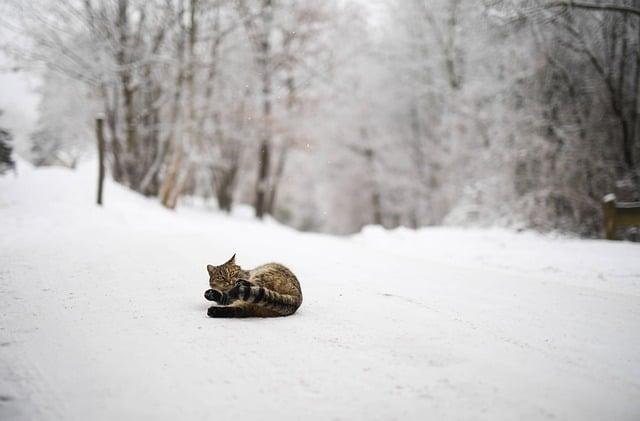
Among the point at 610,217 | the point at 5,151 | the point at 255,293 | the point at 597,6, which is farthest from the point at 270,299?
the point at 5,151

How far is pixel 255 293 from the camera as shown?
2.65 m

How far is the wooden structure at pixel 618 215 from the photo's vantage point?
677 cm

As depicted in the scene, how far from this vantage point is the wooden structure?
6766mm

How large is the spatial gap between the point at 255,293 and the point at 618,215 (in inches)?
291

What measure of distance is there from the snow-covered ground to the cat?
0.34ft

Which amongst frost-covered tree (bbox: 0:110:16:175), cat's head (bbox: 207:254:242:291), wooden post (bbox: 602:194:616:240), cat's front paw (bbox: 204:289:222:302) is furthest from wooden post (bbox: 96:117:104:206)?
wooden post (bbox: 602:194:616:240)

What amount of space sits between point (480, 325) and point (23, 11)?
46.1ft

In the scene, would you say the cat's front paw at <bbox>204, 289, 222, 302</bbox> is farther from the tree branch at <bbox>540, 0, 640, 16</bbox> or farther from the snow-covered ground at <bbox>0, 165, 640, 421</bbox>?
the tree branch at <bbox>540, 0, 640, 16</bbox>

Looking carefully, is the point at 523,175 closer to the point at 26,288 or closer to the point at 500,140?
the point at 500,140

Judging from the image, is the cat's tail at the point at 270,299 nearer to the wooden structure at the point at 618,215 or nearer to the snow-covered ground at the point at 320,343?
the snow-covered ground at the point at 320,343

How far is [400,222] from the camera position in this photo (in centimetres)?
2291

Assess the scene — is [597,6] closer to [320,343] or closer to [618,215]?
[618,215]

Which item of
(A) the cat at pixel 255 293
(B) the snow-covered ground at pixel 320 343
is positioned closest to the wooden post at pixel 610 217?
(B) the snow-covered ground at pixel 320 343

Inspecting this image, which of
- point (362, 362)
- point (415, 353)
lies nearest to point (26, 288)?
point (362, 362)
